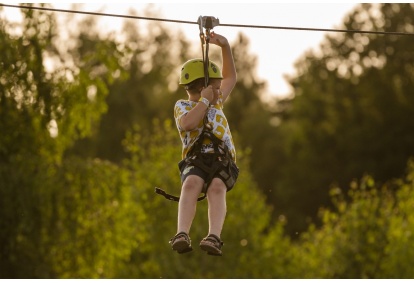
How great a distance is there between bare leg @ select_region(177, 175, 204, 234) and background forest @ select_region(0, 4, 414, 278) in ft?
35.5

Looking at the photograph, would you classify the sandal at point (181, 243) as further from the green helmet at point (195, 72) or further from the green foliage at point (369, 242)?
the green foliage at point (369, 242)

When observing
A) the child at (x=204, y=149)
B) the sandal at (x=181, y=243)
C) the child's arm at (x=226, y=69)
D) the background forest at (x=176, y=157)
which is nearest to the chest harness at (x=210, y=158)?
the child at (x=204, y=149)

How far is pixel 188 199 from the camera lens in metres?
8.92

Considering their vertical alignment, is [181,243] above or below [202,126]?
below

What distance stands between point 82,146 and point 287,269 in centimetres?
1693

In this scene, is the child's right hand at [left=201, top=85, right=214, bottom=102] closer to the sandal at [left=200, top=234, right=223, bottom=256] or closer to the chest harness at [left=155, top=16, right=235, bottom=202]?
the chest harness at [left=155, top=16, right=235, bottom=202]

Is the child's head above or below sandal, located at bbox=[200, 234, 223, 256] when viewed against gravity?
above

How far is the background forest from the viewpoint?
20.5m

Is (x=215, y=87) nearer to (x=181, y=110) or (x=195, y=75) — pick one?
(x=195, y=75)

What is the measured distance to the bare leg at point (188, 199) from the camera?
8.88 metres

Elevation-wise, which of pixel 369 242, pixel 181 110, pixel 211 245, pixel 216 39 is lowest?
pixel 211 245

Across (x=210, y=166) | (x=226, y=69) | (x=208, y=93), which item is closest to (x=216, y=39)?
(x=226, y=69)

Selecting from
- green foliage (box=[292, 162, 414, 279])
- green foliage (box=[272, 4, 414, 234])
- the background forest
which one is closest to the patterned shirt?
the background forest

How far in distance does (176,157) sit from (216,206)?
25.7m
